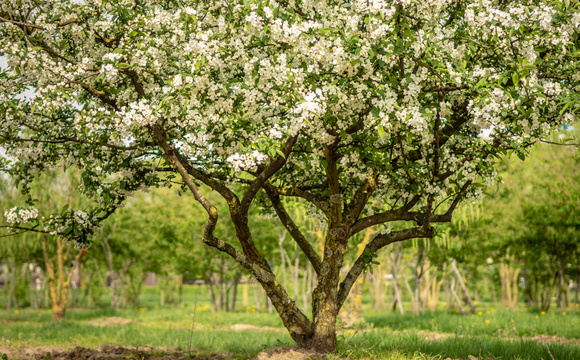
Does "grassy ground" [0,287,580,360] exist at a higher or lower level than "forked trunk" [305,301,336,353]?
lower

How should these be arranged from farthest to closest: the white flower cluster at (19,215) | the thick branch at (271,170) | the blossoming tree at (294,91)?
the white flower cluster at (19,215), the thick branch at (271,170), the blossoming tree at (294,91)

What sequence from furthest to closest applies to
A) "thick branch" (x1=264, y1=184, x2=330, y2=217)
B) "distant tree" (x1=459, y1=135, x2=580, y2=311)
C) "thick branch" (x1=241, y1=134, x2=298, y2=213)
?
"distant tree" (x1=459, y1=135, x2=580, y2=311), "thick branch" (x1=264, y1=184, x2=330, y2=217), "thick branch" (x1=241, y1=134, x2=298, y2=213)

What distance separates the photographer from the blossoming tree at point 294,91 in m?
5.66

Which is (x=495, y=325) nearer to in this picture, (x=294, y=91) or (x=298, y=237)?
(x=298, y=237)

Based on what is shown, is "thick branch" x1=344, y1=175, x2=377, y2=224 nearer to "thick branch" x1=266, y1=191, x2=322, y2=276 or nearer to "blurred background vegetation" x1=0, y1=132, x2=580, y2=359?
"blurred background vegetation" x1=0, y1=132, x2=580, y2=359

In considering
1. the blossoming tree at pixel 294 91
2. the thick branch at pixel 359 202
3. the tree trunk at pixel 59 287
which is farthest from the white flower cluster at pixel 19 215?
the tree trunk at pixel 59 287

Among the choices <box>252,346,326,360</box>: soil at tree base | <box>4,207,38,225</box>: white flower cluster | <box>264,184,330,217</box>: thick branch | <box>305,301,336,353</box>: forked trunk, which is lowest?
<box>252,346,326,360</box>: soil at tree base

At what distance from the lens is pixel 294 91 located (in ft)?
19.7

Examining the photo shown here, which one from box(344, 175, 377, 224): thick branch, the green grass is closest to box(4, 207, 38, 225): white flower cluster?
box(344, 175, 377, 224): thick branch

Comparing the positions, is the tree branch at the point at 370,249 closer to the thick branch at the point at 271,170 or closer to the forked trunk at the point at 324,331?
the forked trunk at the point at 324,331

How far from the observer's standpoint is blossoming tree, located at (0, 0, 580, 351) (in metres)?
5.66

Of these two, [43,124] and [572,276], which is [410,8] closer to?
[43,124]

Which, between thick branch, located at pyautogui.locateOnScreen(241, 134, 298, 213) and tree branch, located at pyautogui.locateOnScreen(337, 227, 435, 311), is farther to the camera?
tree branch, located at pyautogui.locateOnScreen(337, 227, 435, 311)

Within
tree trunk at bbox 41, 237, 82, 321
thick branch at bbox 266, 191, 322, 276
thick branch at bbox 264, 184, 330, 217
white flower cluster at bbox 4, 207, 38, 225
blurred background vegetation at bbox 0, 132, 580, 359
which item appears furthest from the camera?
tree trunk at bbox 41, 237, 82, 321
